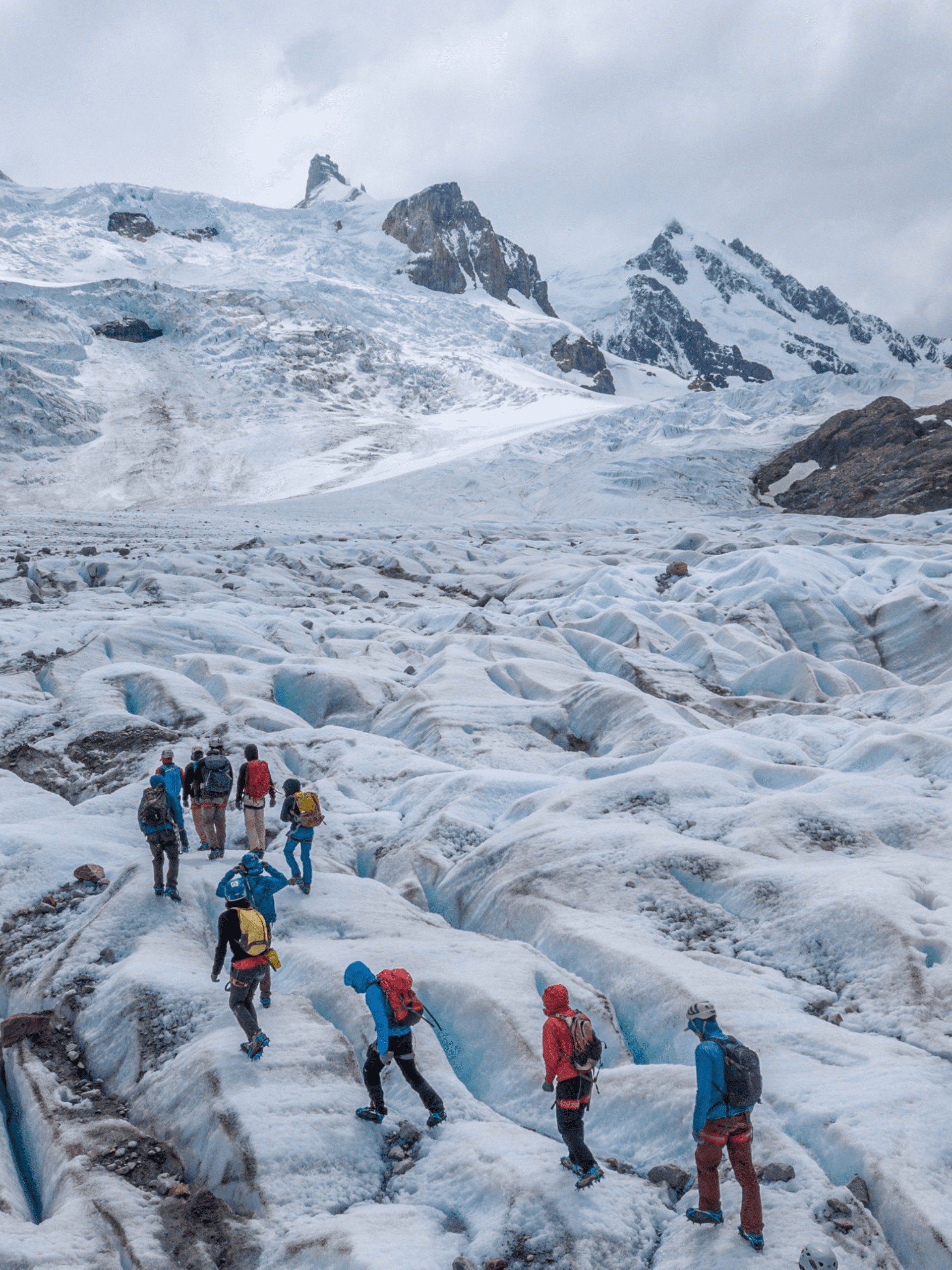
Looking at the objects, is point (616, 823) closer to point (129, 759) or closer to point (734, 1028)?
point (734, 1028)

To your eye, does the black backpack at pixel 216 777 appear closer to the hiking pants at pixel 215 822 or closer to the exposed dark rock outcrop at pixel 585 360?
the hiking pants at pixel 215 822

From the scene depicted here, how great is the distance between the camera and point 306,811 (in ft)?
31.2

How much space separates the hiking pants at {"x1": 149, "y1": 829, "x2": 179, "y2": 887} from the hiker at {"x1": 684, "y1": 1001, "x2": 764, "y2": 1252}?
621 centimetres

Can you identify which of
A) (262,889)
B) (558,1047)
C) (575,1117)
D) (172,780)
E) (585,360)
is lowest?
(575,1117)

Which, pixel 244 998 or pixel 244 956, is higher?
pixel 244 956

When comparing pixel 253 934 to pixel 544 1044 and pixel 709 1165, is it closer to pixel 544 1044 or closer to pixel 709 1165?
pixel 544 1044

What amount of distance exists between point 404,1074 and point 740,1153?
2655 mm

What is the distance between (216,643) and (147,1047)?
1495cm

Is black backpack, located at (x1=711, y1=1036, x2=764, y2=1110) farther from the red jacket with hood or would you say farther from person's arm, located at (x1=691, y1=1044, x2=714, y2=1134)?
the red jacket with hood

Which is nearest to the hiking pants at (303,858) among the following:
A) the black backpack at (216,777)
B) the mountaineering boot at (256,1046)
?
the black backpack at (216,777)

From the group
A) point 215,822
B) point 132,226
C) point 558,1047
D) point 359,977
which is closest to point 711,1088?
point 558,1047

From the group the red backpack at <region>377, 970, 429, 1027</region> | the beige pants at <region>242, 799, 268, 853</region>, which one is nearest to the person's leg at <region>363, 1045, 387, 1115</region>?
the red backpack at <region>377, 970, 429, 1027</region>

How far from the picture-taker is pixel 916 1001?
7.01 metres

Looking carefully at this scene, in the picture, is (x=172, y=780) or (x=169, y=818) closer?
(x=169, y=818)
